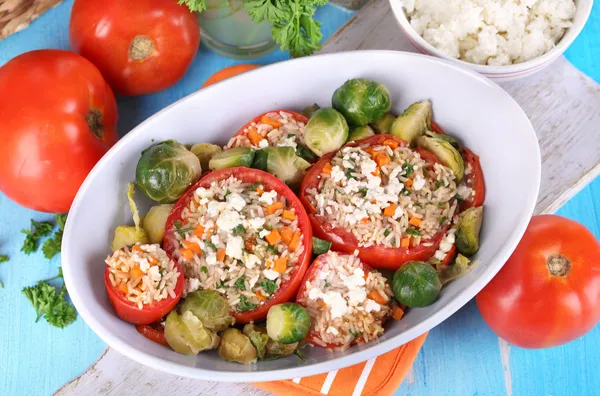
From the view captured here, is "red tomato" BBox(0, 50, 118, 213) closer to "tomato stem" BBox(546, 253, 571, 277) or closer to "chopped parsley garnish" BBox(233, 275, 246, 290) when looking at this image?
"chopped parsley garnish" BBox(233, 275, 246, 290)

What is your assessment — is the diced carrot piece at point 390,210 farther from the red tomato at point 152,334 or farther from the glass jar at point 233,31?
the glass jar at point 233,31

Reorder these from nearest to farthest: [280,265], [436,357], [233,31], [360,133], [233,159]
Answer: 1. [280,265]
2. [233,159]
3. [360,133]
4. [436,357]
5. [233,31]

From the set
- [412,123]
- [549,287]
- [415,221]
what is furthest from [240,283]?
[549,287]

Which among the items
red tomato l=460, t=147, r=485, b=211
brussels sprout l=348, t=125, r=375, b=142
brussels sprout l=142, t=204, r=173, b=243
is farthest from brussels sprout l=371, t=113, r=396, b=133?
brussels sprout l=142, t=204, r=173, b=243

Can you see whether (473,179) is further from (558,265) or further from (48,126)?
(48,126)

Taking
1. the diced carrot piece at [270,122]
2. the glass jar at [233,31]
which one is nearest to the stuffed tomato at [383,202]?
the diced carrot piece at [270,122]

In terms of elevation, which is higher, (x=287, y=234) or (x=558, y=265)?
(x=287, y=234)

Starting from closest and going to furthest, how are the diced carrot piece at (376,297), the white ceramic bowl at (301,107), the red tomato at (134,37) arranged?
the white ceramic bowl at (301,107) → the diced carrot piece at (376,297) → the red tomato at (134,37)
